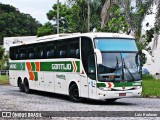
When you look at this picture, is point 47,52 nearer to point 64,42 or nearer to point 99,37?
point 64,42

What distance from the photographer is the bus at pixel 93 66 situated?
773 inches

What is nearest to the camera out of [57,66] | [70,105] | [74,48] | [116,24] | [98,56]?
[98,56]

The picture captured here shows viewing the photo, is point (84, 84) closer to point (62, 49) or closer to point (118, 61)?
point (118, 61)

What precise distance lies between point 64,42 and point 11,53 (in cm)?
902

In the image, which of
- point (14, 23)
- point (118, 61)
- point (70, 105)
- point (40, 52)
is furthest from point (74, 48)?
point (14, 23)

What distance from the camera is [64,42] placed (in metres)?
22.8

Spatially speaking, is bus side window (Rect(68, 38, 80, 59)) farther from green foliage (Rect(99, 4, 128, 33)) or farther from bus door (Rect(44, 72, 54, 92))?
green foliage (Rect(99, 4, 128, 33))

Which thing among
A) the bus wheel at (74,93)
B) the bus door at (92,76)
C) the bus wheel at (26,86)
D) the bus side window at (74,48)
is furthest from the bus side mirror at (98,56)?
the bus wheel at (26,86)

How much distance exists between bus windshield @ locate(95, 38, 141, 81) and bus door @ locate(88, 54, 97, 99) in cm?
39

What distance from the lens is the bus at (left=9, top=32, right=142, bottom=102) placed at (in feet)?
64.4

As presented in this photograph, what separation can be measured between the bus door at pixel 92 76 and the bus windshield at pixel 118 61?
388 millimetres

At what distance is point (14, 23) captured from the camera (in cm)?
10681

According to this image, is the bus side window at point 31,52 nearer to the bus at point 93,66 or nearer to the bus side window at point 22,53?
the bus side window at point 22,53

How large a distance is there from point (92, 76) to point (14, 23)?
88741 millimetres
